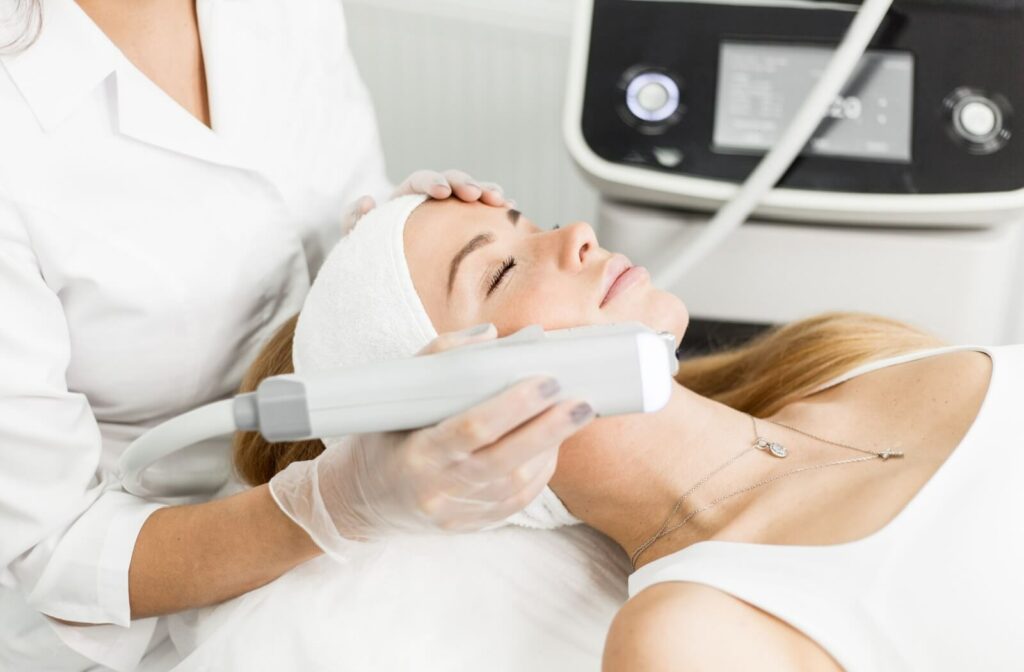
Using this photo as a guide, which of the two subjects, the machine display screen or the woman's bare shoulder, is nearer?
the woman's bare shoulder

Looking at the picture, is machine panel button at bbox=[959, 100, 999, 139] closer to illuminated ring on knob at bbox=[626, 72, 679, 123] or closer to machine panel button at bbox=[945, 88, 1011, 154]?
machine panel button at bbox=[945, 88, 1011, 154]

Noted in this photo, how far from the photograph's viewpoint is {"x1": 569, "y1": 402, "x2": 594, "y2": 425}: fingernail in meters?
0.75

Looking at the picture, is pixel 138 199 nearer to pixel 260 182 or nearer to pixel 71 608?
pixel 260 182

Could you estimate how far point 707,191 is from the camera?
3.95 ft

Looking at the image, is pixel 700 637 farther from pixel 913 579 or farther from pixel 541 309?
pixel 541 309

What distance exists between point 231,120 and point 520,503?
562mm

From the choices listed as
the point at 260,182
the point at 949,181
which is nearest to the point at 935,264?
the point at 949,181

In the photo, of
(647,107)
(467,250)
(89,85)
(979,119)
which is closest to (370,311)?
(467,250)

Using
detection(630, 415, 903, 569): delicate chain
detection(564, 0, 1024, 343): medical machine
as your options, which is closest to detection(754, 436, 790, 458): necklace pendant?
detection(630, 415, 903, 569): delicate chain

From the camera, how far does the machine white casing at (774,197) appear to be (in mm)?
1160

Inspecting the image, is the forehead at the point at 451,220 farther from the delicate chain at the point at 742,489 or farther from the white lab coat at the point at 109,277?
the delicate chain at the point at 742,489

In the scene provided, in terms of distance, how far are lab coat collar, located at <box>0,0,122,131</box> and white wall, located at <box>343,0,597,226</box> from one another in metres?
0.72

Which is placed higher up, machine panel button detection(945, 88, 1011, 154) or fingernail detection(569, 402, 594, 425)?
machine panel button detection(945, 88, 1011, 154)

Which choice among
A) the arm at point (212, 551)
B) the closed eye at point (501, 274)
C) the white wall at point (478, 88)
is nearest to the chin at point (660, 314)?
the closed eye at point (501, 274)
